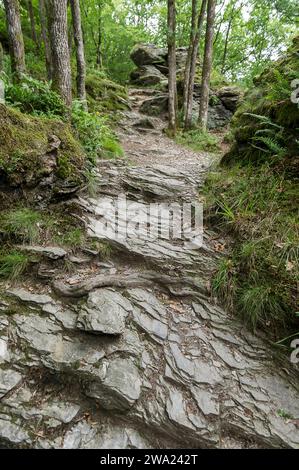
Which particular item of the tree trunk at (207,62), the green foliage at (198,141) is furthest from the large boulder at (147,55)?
the green foliage at (198,141)

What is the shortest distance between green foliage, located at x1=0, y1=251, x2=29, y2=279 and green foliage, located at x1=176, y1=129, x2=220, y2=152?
7.22 metres

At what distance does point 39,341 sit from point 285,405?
8.11ft

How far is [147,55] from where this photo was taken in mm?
16984

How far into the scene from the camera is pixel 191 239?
4.20 metres

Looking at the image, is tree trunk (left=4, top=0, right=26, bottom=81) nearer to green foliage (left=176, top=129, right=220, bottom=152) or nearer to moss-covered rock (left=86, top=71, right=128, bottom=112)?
moss-covered rock (left=86, top=71, right=128, bottom=112)

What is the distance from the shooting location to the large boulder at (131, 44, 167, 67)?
55.8 feet

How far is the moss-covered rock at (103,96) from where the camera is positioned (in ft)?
36.4

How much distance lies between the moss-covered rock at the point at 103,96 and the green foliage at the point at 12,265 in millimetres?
8772

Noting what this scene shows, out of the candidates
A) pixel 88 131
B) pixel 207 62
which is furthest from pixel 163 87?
pixel 88 131

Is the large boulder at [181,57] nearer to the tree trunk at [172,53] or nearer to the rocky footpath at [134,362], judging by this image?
the tree trunk at [172,53]

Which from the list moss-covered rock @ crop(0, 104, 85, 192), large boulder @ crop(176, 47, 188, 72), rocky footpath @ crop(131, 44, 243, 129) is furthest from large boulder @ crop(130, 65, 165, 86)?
moss-covered rock @ crop(0, 104, 85, 192)

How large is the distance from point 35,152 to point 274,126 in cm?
377

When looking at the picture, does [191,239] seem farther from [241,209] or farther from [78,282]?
[78,282]
